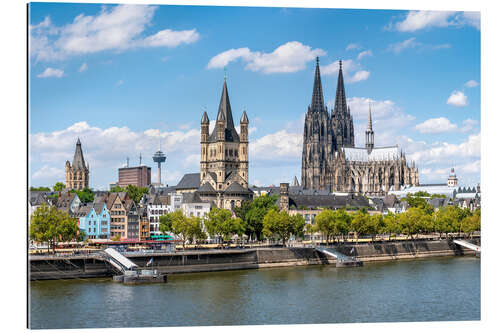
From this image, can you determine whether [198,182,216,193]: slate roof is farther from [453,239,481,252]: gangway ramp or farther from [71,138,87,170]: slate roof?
[71,138,87,170]: slate roof

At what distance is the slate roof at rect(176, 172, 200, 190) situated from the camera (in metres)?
122

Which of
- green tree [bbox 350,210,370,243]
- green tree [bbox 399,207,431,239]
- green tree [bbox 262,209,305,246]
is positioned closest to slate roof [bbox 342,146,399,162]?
green tree [bbox 399,207,431,239]

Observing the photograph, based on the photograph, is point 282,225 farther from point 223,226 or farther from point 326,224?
point 223,226

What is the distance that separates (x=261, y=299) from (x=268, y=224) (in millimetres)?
33717

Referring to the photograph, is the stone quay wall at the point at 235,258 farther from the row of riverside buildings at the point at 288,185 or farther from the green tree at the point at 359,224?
the row of riverside buildings at the point at 288,185

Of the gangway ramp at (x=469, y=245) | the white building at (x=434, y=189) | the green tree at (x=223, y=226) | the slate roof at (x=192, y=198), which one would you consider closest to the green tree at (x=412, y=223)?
the gangway ramp at (x=469, y=245)

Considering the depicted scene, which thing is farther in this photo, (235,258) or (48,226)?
(235,258)

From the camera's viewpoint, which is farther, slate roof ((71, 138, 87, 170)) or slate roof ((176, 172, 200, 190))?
slate roof ((71, 138, 87, 170))

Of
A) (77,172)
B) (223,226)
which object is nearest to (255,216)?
(223,226)

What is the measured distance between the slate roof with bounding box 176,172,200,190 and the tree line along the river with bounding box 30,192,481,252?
2537cm

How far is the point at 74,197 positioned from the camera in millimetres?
95562

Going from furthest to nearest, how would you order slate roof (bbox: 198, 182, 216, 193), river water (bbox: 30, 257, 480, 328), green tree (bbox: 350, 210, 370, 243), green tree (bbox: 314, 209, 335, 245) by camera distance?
slate roof (bbox: 198, 182, 216, 193) → green tree (bbox: 350, 210, 370, 243) → green tree (bbox: 314, 209, 335, 245) → river water (bbox: 30, 257, 480, 328)

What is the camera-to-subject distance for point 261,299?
44.0 metres
